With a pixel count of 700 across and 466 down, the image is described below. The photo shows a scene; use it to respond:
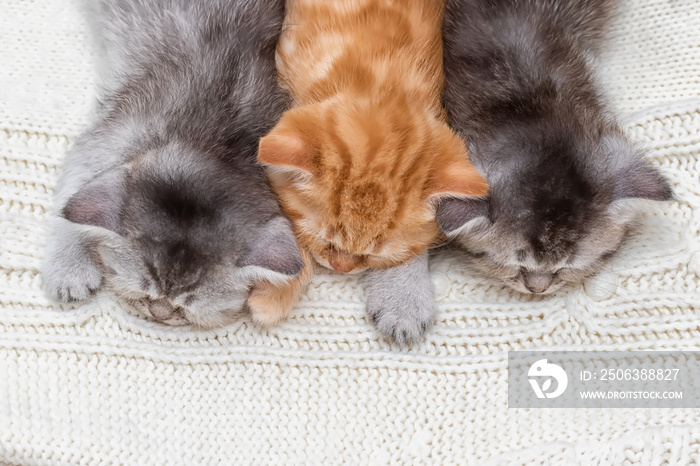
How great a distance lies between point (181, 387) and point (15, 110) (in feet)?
2.82

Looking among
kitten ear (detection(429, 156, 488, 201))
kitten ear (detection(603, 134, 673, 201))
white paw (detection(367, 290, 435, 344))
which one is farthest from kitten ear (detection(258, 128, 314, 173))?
Answer: kitten ear (detection(603, 134, 673, 201))

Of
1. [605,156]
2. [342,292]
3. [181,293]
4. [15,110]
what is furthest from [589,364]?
[15,110]

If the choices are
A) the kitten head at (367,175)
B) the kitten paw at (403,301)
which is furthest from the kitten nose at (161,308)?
the kitten paw at (403,301)

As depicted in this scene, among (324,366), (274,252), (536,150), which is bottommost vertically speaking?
(324,366)

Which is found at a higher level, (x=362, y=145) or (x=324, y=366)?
(x=362, y=145)

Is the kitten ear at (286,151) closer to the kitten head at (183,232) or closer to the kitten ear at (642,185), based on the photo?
the kitten head at (183,232)

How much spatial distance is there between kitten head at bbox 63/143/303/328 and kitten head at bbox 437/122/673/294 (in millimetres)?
433

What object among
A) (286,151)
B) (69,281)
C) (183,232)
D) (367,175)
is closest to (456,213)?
(367,175)

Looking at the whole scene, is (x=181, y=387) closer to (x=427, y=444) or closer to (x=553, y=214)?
(x=427, y=444)

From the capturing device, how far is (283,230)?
4.45ft

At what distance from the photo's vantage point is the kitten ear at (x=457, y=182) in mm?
1274

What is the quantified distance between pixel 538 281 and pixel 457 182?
0.37 m

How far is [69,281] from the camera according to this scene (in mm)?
1448

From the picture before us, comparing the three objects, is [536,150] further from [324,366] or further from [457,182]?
[324,366]
